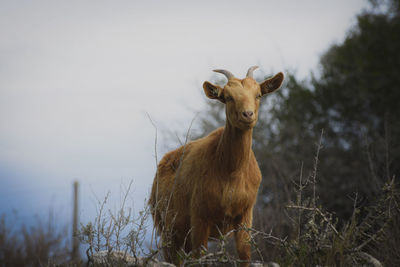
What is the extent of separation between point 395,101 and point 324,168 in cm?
362

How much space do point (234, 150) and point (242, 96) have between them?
676 mm

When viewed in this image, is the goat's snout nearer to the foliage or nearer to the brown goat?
the brown goat

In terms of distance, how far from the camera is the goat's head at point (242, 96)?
156 inches

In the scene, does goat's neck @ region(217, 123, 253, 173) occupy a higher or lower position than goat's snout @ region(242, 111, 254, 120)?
lower

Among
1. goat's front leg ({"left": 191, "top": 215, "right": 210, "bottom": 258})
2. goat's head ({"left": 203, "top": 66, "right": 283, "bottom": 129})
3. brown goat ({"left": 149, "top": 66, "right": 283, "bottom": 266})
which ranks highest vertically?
goat's head ({"left": 203, "top": 66, "right": 283, "bottom": 129})

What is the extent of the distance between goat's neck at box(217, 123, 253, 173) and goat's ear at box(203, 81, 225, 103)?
40 cm

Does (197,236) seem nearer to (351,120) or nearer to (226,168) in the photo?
(226,168)

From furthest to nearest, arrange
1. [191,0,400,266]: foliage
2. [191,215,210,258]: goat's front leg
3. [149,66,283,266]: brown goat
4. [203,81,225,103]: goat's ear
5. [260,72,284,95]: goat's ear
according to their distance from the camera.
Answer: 1. [191,0,400,266]: foliage
2. [260,72,284,95]: goat's ear
3. [203,81,225,103]: goat's ear
4. [191,215,210,258]: goat's front leg
5. [149,66,283,266]: brown goat

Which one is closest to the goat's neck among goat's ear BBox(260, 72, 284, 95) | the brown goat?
the brown goat

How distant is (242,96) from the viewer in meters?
4.08

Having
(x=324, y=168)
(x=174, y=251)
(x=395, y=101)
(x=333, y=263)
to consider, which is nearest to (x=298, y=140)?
(x=324, y=168)

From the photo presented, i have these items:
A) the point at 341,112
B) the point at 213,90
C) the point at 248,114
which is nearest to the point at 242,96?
the point at 248,114

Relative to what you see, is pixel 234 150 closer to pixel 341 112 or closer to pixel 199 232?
pixel 199 232

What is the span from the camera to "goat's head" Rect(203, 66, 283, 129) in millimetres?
3953
